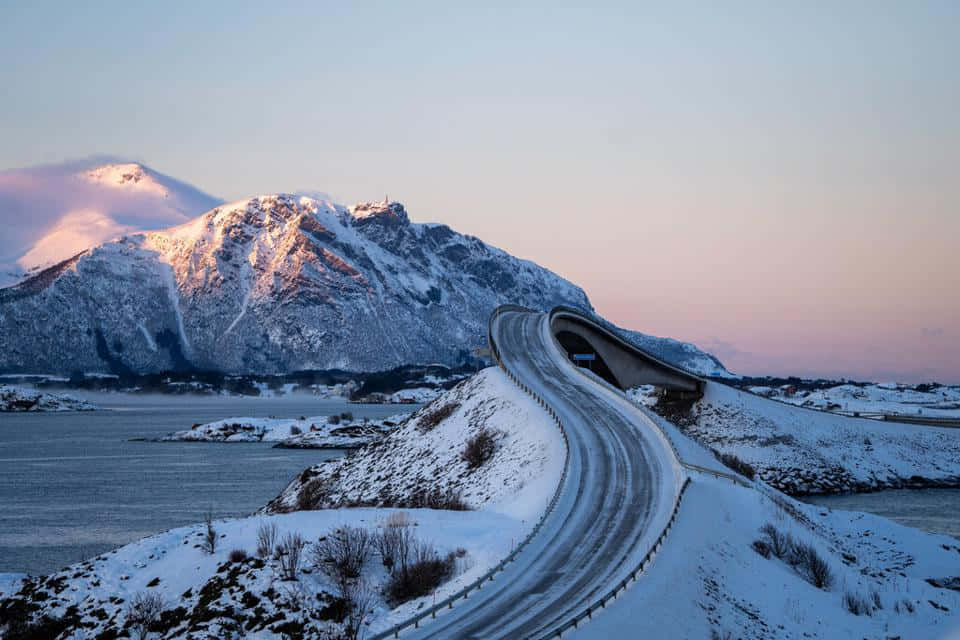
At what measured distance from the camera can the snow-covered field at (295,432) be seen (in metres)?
150

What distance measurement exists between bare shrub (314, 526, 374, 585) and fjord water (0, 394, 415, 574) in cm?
2469

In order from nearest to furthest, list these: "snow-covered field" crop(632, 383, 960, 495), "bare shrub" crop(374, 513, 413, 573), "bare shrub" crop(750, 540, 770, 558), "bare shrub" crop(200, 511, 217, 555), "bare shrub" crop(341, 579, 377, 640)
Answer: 1. "bare shrub" crop(341, 579, 377, 640)
2. "bare shrub" crop(374, 513, 413, 573)
3. "bare shrub" crop(200, 511, 217, 555)
4. "bare shrub" crop(750, 540, 770, 558)
5. "snow-covered field" crop(632, 383, 960, 495)

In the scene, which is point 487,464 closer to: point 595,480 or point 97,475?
point 595,480

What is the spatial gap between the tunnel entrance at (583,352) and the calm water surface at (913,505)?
28.3 metres

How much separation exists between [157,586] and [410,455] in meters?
37.3

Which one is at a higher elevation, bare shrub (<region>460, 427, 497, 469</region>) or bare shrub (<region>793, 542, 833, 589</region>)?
bare shrub (<region>460, 427, 497, 469</region>)

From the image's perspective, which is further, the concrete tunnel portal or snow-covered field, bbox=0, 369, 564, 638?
the concrete tunnel portal

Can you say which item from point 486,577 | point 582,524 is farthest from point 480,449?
point 486,577

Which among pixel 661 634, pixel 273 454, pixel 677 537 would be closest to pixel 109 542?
pixel 677 537

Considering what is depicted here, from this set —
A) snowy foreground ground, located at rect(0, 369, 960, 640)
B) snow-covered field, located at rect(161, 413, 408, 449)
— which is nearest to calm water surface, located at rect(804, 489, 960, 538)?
snowy foreground ground, located at rect(0, 369, 960, 640)

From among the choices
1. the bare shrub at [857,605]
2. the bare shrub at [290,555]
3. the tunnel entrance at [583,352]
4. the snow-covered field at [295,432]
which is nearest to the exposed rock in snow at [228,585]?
the bare shrub at [290,555]

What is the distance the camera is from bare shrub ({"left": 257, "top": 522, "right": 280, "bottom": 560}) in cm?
3653

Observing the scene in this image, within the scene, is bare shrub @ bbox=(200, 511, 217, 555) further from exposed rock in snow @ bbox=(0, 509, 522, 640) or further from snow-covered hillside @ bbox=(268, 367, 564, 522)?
snow-covered hillside @ bbox=(268, 367, 564, 522)

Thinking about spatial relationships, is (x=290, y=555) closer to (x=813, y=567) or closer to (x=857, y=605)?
(x=857, y=605)
